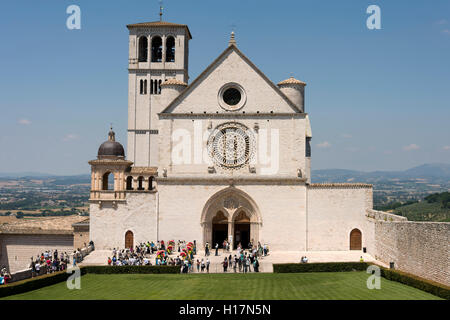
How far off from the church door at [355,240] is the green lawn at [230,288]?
965 cm

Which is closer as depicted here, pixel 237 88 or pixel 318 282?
pixel 318 282

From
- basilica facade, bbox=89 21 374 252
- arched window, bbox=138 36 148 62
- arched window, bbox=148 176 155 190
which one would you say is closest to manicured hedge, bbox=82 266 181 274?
basilica facade, bbox=89 21 374 252

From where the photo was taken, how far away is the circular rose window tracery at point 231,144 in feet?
149

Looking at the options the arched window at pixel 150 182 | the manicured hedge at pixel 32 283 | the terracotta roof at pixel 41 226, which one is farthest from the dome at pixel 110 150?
the manicured hedge at pixel 32 283

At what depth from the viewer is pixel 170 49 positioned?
59.6 meters

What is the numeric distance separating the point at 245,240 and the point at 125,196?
1103 cm

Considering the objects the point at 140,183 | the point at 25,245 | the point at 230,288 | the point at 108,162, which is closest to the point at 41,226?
the point at 25,245

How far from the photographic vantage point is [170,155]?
4541 cm

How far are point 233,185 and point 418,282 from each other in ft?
61.9

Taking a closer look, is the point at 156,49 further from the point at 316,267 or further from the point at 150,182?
the point at 316,267
